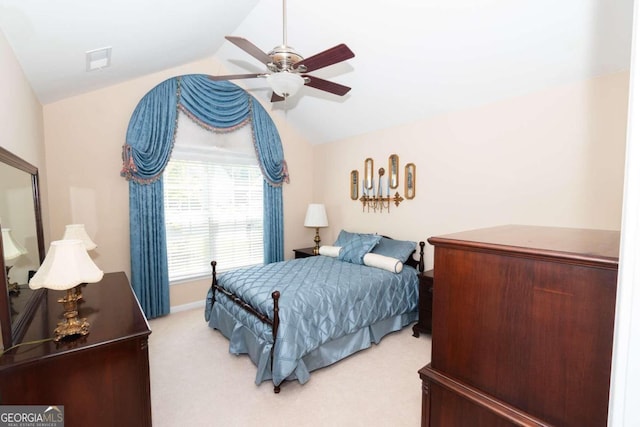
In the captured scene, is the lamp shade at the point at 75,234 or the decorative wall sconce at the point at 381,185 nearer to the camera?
the lamp shade at the point at 75,234

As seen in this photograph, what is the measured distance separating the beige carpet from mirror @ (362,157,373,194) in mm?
2063

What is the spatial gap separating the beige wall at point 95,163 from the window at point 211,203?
534 mm

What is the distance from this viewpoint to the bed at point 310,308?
2.35 metres

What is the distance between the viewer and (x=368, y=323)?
2.89m

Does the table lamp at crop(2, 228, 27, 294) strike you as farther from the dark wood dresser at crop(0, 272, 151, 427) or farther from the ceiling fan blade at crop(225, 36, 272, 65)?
the ceiling fan blade at crop(225, 36, 272, 65)

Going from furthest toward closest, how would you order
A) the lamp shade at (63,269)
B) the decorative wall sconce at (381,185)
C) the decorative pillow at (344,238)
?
the decorative pillow at (344,238)
the decorative wall sconce at (381,185)
the lamp shade at (63,269)

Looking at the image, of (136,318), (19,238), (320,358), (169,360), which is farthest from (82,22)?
(320,358)

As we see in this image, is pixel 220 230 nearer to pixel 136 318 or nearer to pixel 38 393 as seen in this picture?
pixel 136 318

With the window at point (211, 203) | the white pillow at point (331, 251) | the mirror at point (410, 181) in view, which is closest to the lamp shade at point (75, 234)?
the window at point (211, 203)

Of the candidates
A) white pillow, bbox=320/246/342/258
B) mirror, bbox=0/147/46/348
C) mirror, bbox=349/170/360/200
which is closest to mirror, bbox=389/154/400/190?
mirror, bbox=349/170/360/200

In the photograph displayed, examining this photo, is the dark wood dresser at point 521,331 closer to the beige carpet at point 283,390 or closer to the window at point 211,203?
the beige carpet at point 283,390

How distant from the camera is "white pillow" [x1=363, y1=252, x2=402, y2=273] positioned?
10.7 feet

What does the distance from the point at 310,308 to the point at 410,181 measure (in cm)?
213

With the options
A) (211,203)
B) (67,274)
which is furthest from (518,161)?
(211,203)
